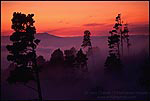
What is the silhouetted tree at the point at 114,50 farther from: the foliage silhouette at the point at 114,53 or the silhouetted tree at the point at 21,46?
the silhouetted tree at the point at 21,46

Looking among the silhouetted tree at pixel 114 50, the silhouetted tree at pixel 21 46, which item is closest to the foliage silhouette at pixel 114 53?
the silhouetted tree at pixel 114 50

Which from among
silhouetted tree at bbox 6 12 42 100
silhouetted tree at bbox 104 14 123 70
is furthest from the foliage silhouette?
silhouetted tree at bbox 6 12 42 100

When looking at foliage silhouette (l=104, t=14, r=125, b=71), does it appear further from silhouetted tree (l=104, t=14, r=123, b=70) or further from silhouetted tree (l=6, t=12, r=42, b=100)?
silhouetted tree (l=6, t=12, r=42, b=100)

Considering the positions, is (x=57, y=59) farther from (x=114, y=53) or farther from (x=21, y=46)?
(x=21, y=46)

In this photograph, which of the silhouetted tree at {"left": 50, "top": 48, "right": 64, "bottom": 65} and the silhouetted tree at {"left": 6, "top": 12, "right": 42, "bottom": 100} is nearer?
the silhouetted tree at {"left": 6, "top": 12, "right": 42, "bottom": 100}

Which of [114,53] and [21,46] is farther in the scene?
[114,53]

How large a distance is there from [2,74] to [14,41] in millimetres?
44054

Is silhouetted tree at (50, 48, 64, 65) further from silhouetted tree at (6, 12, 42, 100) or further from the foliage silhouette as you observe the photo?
silhouetted tree at (6, 12, 42, 100)

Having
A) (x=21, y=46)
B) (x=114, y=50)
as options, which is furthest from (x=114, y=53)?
(x=21, y=46)

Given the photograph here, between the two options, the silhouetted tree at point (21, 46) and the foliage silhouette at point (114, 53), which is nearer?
the silhouetted tree at point (21, 46)

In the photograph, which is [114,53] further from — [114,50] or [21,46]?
[21,46]

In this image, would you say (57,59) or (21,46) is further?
(57,59)

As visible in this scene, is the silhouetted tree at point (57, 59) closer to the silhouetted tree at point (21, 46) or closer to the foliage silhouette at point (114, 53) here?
the foliage silhouette at point (114, 53)

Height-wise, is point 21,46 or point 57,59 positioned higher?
point 21,46
